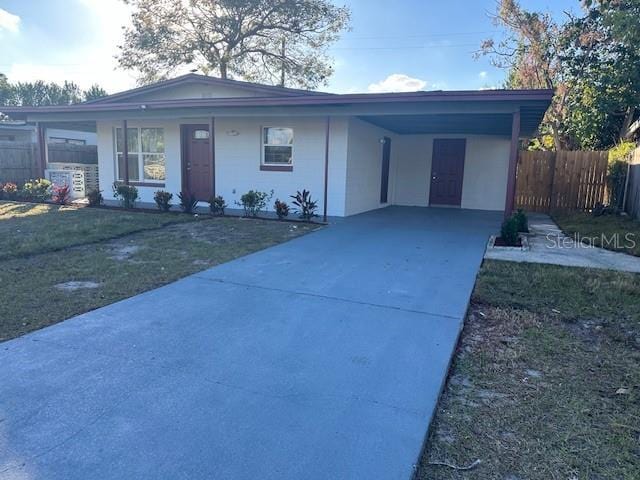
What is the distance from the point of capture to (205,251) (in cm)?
677

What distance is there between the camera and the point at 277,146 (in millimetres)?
11812

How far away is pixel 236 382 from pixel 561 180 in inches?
Answer: 537

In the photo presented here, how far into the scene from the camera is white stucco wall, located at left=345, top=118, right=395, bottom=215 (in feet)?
37.0

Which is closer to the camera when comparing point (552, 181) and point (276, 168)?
point (276, 168)

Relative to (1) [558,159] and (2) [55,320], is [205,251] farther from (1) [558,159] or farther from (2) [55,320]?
(1) [558,159]

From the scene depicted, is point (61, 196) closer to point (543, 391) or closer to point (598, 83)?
point (543, 391)

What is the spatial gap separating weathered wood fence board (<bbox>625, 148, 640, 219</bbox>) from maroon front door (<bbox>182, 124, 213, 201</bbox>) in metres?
10.6

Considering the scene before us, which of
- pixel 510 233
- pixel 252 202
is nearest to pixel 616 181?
pixel 510 233

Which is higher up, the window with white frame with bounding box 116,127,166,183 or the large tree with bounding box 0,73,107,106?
the large tree with bounding box 0,73,107,106

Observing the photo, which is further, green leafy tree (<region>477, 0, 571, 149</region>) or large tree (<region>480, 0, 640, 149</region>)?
green leafy tree (<region>477, 0, 571, 149</region>)

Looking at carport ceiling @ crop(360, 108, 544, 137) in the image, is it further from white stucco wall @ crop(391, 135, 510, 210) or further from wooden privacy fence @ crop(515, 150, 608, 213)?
wooden privacy fence @ crop(515, 150, 608, 213)

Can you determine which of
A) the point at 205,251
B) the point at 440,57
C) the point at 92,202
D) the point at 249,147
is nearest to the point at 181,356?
the point at 205,251

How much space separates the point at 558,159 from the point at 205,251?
11507 millimetres

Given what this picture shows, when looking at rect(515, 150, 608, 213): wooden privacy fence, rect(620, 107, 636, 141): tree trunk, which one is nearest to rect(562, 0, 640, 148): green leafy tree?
rect(620, 107, 636, 141): tree trunk
